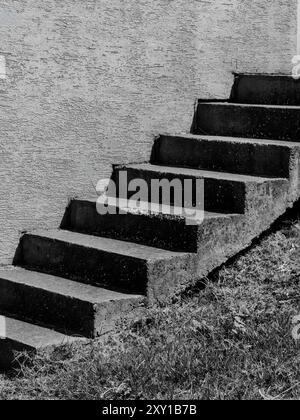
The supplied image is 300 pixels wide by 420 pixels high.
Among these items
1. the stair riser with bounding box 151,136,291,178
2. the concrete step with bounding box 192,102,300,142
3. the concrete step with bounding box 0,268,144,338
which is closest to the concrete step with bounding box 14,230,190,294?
the concrete step with bounding box 0,268,144,338

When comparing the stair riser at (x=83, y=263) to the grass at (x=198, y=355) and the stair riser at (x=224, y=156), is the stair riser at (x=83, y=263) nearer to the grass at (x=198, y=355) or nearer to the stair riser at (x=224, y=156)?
the grass at (x=198, y=355)

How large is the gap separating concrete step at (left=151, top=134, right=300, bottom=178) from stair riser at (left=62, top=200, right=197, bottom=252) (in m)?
0.84

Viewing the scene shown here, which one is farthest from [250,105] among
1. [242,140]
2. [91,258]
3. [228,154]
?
[91,258]

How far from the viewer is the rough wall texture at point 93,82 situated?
235 inches

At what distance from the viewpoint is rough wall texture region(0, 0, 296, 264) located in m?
5.97

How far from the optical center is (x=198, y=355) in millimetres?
4746

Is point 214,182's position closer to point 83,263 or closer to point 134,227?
point 134,227

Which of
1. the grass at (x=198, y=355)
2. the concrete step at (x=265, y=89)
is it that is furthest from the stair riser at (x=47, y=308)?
the concrete step at (x=265, y=89)

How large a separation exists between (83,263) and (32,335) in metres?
0.72

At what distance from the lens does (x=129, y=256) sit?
5.48 m

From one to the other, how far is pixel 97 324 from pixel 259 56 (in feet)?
10.7

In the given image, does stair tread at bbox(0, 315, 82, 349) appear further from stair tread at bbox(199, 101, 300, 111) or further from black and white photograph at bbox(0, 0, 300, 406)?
stair tread at bbox(199, 101, 300, 111)
